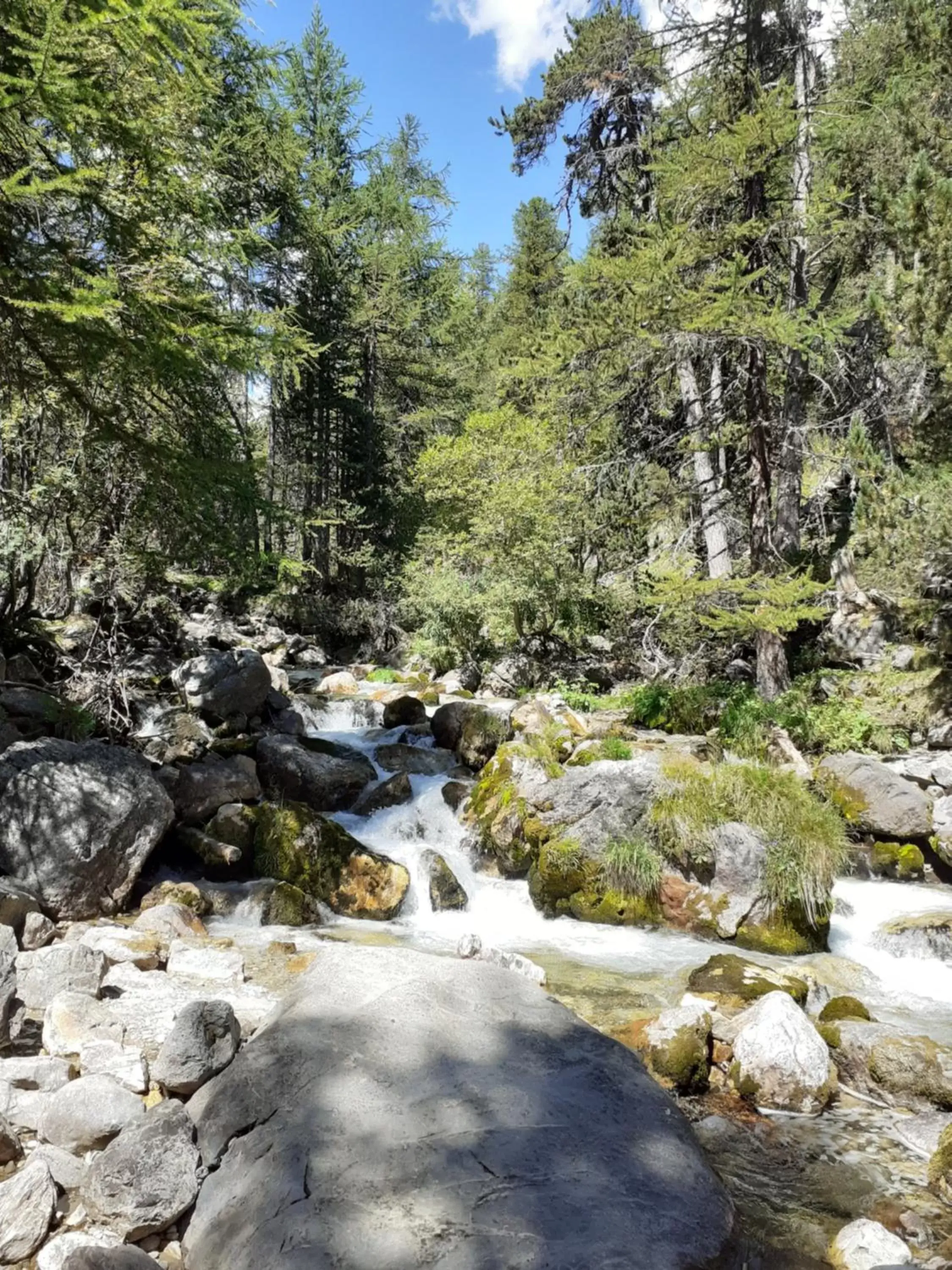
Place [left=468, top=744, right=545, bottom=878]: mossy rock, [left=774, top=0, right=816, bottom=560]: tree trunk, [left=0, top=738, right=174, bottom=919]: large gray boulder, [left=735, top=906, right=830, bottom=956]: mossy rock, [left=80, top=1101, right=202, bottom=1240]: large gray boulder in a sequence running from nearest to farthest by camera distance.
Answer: [left=80, top=1101, right=202, bottom=1240]: large gray boulder → [left=0, top=738, right=174, bottom=919]: large gray boulder → [left=735, top=906, right=830, bottom=956]: mossy rock → [left=468, top=744, right=545, bottom=878]: mossy rock → [left=774, top=0, right=816, bottom=560]: tree trunk

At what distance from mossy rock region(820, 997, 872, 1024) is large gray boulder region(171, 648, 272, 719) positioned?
979 cm

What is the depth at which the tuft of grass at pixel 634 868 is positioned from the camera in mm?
8141

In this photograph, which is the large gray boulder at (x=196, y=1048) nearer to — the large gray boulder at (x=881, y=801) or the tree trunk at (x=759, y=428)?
the large gray boulder at (x=881, y=801)

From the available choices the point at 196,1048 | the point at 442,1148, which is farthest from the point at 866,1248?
the point at 196,1048

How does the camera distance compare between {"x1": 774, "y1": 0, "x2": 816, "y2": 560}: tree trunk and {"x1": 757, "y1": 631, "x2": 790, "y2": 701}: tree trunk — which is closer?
{"x1": 774, "y1": 0, "x2": 816, "y2": 560}: tree trunk

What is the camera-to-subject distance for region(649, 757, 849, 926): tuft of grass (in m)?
7.60

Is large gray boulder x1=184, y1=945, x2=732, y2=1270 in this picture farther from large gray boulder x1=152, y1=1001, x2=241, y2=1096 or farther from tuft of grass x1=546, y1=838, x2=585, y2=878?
tuft of grass x1=546, y1=838, x2=585, y2=878

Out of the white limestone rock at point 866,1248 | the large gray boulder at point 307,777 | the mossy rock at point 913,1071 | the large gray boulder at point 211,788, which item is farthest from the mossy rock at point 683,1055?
the large gray boulder at point 307,777

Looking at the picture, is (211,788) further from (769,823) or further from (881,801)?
(881,801)

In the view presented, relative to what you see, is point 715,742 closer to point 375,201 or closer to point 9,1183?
point 9,1183

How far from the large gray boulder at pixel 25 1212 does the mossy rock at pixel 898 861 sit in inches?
342

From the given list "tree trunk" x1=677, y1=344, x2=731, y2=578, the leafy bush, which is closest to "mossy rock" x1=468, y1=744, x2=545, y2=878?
the leafy bush

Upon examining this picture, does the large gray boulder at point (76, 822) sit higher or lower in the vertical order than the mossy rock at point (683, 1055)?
higher

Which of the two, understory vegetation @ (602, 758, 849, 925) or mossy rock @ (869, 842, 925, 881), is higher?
understory vegetation @ (602, 758, 849, 925)
